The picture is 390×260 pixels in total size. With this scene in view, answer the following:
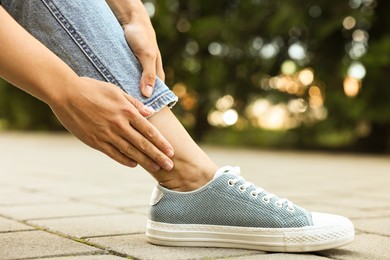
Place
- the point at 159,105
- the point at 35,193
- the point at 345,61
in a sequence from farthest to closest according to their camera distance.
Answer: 1. the point at 345,61
2. the point at 35,193
3. the point at 159,105

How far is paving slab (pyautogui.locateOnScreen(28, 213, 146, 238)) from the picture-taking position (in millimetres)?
1727

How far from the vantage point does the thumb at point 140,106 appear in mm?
1401

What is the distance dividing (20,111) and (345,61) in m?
9.61

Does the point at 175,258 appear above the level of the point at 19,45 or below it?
below

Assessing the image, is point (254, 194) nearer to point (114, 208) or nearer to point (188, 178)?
point (188, 178)

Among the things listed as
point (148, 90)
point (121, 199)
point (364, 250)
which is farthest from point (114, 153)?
point (121, 199)

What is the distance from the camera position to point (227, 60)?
27.9 feet

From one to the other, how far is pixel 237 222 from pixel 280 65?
6732mm

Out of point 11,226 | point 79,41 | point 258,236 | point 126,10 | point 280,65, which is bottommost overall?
point 11,226

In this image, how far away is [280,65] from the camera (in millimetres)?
8133

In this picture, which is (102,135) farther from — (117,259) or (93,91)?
(117,259)

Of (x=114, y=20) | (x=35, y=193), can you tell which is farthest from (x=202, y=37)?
(x=114, y=20)

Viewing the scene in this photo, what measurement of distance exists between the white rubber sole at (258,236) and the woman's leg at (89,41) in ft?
0.76

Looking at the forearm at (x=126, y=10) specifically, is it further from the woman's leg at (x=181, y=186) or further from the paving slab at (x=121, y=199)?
the paving slab at (x=121, y=199)
